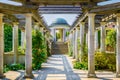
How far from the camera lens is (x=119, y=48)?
17.0 m

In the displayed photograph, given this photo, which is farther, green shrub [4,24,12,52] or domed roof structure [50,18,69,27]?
domed roof structure [50,18,69,27]

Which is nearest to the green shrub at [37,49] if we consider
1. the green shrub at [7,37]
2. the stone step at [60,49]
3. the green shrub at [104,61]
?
the green shrub at [104,61]

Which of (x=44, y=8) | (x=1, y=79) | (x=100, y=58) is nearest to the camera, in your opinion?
(x=1, y=79)

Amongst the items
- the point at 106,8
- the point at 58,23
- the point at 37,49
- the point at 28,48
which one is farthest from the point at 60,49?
the point at 106,8

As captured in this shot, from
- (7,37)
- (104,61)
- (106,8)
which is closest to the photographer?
(106,8)

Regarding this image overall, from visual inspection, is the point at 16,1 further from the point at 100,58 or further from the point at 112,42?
the point at 112,42

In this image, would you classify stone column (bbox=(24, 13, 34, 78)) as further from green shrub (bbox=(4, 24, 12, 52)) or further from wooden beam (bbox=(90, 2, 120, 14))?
green shrub (bbox=(4, 24, 12, 52))

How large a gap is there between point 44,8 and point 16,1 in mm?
3849

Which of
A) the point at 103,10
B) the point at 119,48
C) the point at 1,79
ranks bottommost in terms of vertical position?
the point at 1,79

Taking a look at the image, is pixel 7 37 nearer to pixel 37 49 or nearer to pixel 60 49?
pixel 60 49

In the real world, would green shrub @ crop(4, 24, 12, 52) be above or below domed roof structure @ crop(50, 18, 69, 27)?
below

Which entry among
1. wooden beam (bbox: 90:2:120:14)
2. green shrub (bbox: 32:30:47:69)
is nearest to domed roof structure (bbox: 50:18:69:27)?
green shrub (bbox: 32:30:47:69)

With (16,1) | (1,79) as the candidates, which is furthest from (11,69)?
(16,1)

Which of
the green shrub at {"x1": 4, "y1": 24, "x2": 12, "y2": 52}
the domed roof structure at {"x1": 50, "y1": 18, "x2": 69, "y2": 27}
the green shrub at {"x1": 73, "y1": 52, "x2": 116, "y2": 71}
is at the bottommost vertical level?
the green shrub at {"x1": 73, "y1": 52, "x2": 116, "y2": 71}
